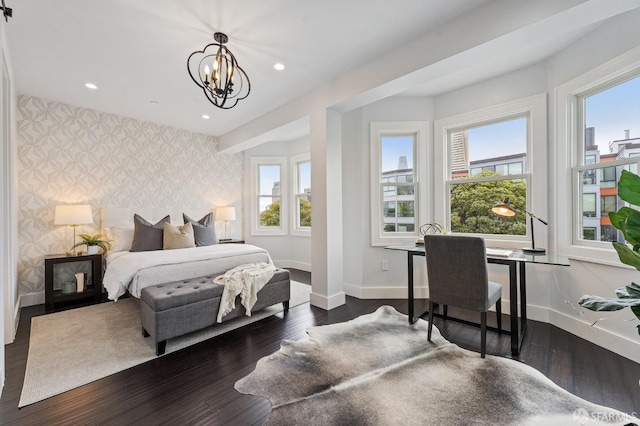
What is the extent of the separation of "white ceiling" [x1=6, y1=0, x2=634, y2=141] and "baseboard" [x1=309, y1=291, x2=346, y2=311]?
2.60 m

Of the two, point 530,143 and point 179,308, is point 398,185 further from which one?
point 179,308

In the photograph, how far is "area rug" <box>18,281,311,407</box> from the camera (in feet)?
6.31

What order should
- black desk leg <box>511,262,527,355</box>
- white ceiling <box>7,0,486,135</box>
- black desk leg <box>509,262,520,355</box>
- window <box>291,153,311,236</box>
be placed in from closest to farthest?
white ceiling <box>7,0,486,135</box>
black desk leg <box>509,262,520,355</box>
black desk leg <box>511,262,527,355</box>
window <box>291,153,311,236</box>

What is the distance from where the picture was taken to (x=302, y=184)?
5.76m

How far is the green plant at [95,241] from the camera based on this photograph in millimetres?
3697

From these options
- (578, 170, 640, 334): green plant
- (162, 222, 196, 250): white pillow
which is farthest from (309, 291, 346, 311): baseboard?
(578, 170, 640, 334): green plant

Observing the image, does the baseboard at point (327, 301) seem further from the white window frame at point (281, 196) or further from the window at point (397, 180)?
the white window frame at point (281, 196)

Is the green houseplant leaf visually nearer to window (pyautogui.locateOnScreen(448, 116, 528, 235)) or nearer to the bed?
window (pyautogui.locateOnScreen(448, 116, 528, 235))

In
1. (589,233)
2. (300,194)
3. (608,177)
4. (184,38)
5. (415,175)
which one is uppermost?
(184,38)

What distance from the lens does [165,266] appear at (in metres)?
2.92

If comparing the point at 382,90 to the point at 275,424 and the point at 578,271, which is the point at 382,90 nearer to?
the point at 578,271

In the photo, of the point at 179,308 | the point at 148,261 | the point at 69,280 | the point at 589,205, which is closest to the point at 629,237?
the point at 589,205

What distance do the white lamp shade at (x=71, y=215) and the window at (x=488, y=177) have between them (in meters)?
4.80

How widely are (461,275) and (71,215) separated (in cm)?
455
